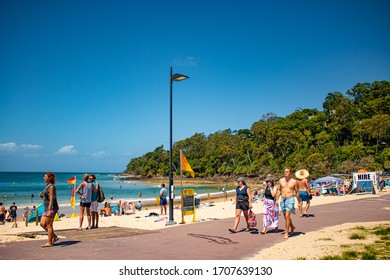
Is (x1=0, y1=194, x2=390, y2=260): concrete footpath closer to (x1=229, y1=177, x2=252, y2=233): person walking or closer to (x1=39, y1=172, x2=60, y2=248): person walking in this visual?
(x1=39, y1=172, x2=60, y2=248): person walking

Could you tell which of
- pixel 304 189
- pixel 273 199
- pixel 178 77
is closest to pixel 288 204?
pixel 273 199

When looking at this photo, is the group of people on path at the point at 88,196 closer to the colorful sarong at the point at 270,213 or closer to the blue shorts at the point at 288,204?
the colorful sarong at the point at 270,213

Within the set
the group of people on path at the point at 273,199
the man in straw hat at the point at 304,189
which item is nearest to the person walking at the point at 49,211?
the group of people on path at the point at 273,199

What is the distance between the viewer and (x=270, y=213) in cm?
891

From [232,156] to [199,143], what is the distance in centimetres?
2258

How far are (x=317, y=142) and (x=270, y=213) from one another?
217 ft

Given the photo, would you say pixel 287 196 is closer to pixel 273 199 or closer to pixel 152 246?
pixel 273 199

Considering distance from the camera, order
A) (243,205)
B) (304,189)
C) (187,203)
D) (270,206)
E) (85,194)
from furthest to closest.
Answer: (304,189)
(187,203)
(85,194)
(243,205)
(270,206)

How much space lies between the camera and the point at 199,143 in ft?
398

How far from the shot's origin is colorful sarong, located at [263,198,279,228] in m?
8.85

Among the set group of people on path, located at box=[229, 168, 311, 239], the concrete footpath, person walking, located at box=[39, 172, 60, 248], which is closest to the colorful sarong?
group of people on path, located at box=[229, 168, 311, 239]

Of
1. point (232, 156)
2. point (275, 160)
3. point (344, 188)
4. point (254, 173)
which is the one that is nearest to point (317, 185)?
point (344, 188)

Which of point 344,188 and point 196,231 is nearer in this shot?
point 196,231
